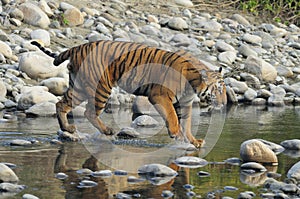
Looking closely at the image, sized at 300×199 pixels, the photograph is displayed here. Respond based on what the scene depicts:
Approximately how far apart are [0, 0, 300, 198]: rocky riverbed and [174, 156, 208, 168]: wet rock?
1436mm

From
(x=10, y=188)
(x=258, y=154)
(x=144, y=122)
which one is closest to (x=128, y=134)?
(x=144, y=122)

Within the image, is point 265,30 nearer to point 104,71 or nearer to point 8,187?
point 104,71

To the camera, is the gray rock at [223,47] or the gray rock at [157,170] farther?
the gray rock at [223,47]

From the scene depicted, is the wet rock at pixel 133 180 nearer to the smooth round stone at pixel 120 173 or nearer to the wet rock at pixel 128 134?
the smooth round stone at pixel 120 173

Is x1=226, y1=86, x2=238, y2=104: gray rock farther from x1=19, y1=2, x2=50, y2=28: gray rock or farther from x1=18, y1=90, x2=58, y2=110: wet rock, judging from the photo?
x1=19, y1=2, x2=50, y2=28: gray rock

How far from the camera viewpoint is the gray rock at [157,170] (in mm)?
6863

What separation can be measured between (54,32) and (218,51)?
3397 millimetres

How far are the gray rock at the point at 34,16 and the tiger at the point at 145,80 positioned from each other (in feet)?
19.1

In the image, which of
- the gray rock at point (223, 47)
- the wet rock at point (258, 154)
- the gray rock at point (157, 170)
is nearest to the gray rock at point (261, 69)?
the gray rock at point (223, 47)

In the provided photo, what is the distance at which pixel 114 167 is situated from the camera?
7.26 meters

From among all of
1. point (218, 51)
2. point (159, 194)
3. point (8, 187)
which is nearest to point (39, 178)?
point (8, 187)

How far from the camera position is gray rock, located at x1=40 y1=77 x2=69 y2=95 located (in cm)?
1180

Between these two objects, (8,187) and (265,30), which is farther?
(265,30)

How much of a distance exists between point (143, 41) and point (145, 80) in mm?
6532
